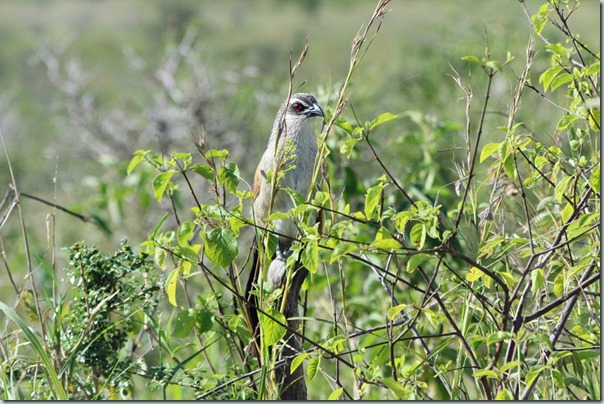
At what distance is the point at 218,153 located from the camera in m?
2.43

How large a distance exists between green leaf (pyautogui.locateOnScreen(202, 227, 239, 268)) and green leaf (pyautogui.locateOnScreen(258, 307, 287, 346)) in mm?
218

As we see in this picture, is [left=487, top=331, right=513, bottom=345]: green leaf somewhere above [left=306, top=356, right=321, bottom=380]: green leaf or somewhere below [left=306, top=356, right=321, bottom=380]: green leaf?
below

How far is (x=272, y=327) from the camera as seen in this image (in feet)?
8.34

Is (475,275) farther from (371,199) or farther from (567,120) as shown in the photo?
(567,120)

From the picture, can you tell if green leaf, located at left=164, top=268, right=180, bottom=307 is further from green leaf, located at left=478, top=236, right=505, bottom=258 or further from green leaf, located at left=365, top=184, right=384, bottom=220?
green leaf, located at left=478, top=236, right=505, bottom=258

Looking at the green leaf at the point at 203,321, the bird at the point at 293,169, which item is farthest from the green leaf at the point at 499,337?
the bird at the point at 293,169

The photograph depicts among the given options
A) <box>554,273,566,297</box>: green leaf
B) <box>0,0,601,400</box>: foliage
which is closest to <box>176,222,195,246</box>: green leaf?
<box>0,0,601,400</box>: foliage

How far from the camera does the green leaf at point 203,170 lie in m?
2.41

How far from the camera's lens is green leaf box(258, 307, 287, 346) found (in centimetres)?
252

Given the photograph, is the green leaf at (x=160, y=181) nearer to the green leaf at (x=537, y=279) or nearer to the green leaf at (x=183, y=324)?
the green leaf at (x=183, y=324)

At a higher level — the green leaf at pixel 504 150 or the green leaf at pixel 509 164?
the green leaf at pixel 504 150

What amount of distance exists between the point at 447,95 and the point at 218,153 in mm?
7542

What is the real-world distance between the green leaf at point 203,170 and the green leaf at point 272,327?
16.6 inches

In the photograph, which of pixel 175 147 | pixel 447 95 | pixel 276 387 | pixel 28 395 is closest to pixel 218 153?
pixel 276 387
